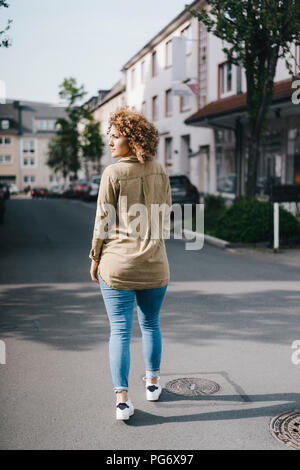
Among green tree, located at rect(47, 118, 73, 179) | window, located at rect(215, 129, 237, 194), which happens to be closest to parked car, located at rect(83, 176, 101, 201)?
window, located at rect(215, 129, 237, 194)

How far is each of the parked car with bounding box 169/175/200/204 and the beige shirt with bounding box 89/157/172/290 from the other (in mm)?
17671

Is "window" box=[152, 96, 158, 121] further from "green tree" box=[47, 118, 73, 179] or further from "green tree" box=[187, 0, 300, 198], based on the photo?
"green tree" box=[187, 0, 300, 198]

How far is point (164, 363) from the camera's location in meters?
5.01

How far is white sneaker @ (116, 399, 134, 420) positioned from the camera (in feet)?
12.3

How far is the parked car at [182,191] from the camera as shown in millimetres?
21562

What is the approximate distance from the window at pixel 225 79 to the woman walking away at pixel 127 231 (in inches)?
898

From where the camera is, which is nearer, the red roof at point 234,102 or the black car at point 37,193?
the red roof at point 234,102

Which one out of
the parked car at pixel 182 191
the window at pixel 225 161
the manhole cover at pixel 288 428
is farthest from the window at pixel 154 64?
the manhole cover at pixel 288 428

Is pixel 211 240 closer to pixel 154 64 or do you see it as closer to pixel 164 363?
pixel 164 363

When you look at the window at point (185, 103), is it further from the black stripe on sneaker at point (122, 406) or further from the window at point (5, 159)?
the window at point (5, 159)

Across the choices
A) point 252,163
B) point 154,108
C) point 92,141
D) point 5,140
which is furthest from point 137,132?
point 5,140

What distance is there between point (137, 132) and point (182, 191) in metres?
17.8

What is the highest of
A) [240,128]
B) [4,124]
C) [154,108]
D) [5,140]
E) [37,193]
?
[4,124]
